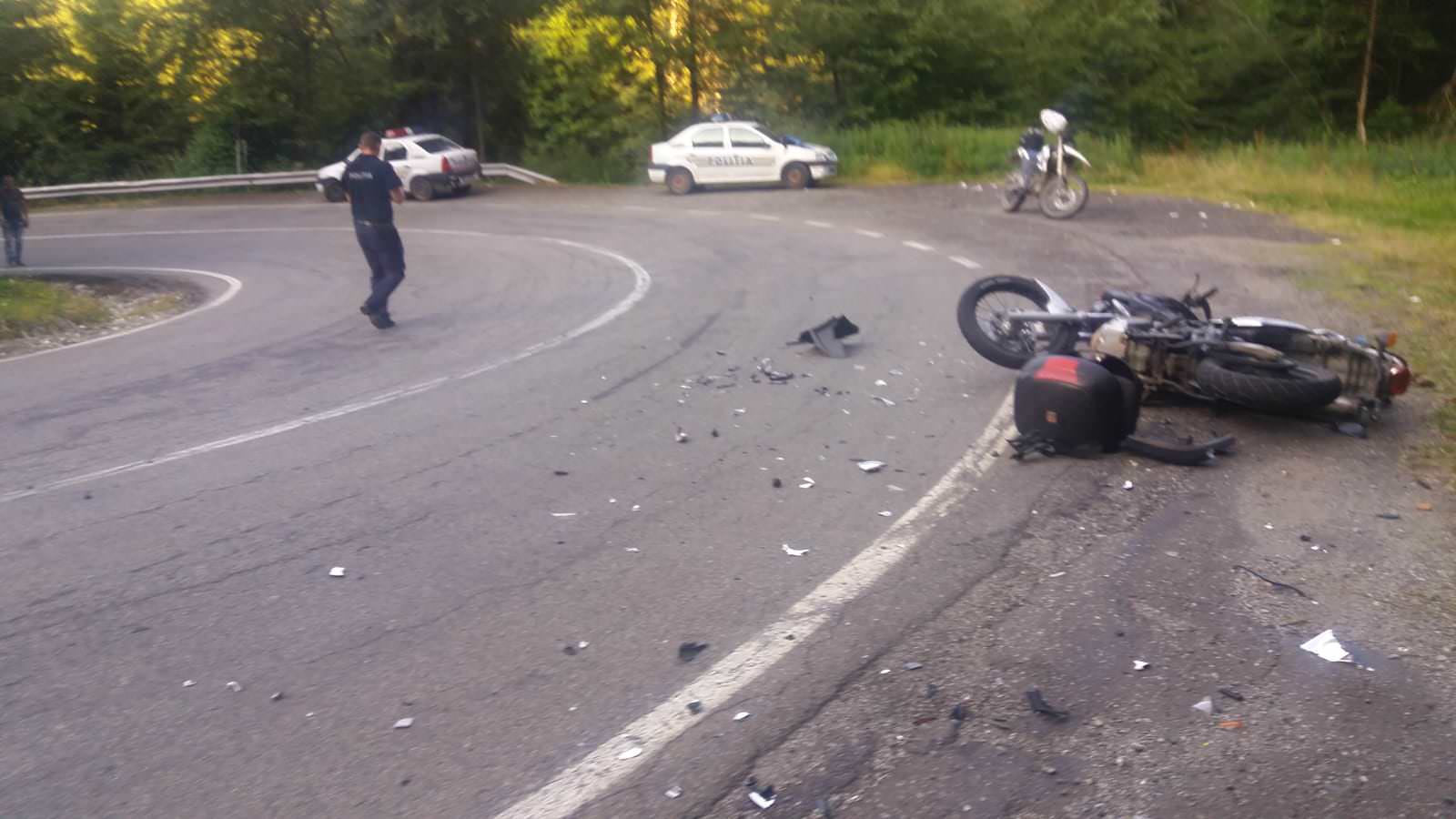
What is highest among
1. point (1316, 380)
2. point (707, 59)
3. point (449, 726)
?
point (707, 59)

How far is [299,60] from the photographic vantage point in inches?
1508

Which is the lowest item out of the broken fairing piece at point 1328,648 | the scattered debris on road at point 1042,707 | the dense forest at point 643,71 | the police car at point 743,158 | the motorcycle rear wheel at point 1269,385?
the scattered debris on road at point 1042,707

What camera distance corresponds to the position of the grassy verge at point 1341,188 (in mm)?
10844

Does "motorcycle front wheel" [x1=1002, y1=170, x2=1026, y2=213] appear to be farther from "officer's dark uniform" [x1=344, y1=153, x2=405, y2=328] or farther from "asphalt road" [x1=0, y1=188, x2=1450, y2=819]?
"officer's dark uniform" [x1=344, y1=153, x2=405, y2=328]

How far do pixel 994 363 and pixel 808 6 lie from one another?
2755cm

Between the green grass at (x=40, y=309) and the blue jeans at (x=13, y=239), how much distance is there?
471cm

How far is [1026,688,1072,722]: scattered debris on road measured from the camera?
14.3 feet

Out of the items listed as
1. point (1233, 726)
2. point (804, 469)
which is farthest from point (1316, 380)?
point (1233, 726)

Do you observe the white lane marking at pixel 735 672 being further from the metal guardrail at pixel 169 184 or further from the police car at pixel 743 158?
the metal guardrail at pixel 169 184

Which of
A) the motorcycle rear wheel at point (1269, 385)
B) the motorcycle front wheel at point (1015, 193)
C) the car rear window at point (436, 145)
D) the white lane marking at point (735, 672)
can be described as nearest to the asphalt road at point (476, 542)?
the white lane marking at point (735, 672)

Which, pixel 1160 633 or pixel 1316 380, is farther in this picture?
pixel 1316 380

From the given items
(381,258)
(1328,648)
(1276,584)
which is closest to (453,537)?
(1276,584)

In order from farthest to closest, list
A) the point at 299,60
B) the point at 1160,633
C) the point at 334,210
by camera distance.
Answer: the point at 299,60 → the point at 334,210 → the point at 1160,633

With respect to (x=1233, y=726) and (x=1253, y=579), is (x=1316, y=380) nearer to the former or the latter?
(x=1253, y=579)
